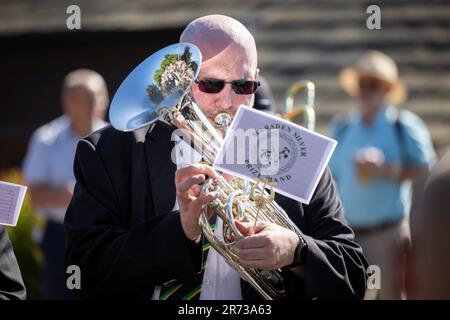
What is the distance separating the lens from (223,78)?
339 cm

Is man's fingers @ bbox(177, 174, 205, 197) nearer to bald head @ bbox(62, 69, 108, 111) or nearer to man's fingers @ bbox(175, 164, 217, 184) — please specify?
man's fingers @ bbox(175, 164, 217, 184)

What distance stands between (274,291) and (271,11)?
646 centimetres

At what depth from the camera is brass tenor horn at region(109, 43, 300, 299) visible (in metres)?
3.23

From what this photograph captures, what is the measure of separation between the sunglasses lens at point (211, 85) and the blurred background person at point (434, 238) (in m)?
1.37

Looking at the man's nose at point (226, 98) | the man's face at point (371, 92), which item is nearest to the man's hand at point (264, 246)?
the man's nose at point (226, 98)

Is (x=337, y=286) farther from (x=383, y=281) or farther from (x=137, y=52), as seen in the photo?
(x=137, y=52)

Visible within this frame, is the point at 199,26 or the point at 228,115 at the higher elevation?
the point at 199,26

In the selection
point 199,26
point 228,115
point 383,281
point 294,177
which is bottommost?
point 383,281

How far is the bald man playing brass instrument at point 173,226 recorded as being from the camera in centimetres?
328

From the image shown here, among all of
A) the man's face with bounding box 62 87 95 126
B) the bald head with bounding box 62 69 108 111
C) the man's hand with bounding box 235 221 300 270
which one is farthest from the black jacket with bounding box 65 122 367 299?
the bald head with bounding box 62 69 108 111

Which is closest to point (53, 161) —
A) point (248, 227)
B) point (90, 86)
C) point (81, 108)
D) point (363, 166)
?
point (81, 108)

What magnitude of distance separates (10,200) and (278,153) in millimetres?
896

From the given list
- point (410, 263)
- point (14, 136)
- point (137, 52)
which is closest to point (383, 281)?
point (410, 263)

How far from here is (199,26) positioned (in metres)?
3.46
